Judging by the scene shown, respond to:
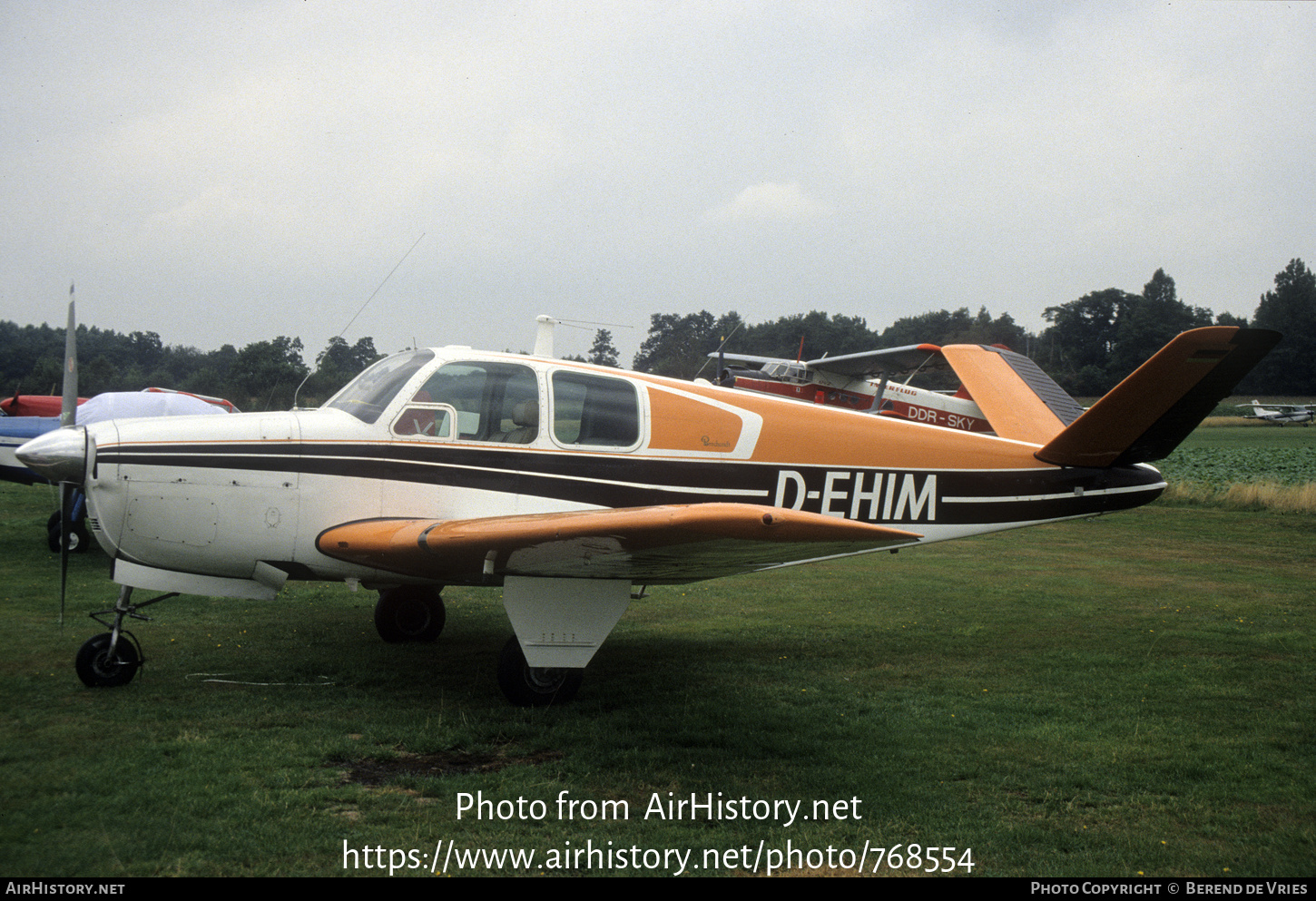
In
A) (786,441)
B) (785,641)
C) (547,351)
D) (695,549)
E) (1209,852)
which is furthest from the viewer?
(785,641)

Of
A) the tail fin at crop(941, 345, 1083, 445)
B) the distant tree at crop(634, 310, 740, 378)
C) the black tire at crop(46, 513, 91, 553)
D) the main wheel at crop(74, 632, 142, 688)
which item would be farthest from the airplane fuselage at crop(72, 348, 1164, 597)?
the distant tree at crop(634, 310, 740, 378)

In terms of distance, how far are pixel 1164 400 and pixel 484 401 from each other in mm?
4817

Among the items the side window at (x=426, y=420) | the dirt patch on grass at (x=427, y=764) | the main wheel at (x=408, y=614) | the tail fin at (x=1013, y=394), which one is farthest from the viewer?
the tail fin at (x=1013, y=394)

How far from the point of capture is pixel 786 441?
6242 mm

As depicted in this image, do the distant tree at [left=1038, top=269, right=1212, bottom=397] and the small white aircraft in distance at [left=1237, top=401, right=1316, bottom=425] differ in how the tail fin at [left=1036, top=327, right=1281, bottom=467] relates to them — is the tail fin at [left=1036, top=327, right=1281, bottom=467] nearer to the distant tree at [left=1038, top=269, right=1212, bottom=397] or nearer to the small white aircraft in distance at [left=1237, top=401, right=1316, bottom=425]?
the distant tree at [left=1038, top=269, right=1212, bottom=397]

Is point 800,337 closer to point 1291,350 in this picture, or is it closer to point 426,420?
point 426,420

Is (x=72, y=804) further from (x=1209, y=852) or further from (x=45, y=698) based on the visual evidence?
(x=1209, y=852)

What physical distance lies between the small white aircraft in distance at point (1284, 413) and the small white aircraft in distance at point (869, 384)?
190 feet

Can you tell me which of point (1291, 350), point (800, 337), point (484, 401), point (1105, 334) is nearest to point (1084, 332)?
point (1105, 334)

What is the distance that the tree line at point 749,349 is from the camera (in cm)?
1833

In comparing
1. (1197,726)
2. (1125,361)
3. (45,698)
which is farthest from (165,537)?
(1125,361)

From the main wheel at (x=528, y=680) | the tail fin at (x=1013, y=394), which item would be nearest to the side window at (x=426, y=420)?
the main wheel at (x=528, y=680)

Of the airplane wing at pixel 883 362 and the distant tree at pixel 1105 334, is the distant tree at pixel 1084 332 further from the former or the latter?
the airplane wing at pixel 883 362
